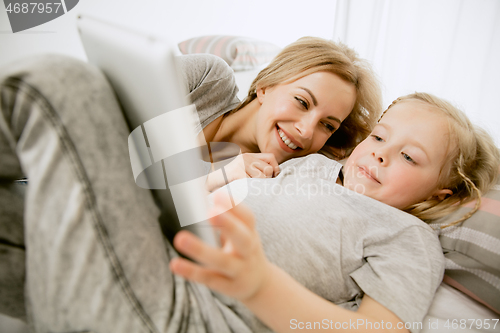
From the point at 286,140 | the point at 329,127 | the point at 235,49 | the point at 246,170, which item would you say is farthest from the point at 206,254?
the point at 235,49

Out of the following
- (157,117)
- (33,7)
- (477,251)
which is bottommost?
(477,251)

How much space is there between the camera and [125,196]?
1.19 ft

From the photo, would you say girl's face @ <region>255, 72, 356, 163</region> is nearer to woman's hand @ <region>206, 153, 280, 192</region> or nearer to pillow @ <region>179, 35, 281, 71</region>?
woman's hand @ <region>206, 153, 280, 192</region>

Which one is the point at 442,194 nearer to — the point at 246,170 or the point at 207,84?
the point at 246,170

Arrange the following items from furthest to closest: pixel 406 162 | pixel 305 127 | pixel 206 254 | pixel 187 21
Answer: pixel 187 21, pixel 305 127, pixel 406 162, pixel 206 254

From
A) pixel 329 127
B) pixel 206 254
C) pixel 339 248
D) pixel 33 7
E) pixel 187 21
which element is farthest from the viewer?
pixel 187 21

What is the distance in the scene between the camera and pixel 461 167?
2.36ft

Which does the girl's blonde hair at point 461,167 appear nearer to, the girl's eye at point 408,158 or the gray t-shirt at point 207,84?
the girl's eye at point 408,158

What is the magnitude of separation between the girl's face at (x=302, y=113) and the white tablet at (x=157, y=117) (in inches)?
24.6

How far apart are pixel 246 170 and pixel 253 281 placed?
477 mm

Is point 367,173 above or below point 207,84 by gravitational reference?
below

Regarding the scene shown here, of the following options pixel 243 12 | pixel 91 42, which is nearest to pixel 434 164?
pixel 91 42

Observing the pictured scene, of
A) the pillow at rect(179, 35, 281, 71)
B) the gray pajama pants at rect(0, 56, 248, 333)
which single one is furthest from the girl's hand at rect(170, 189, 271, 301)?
the pillow at rect(179, 35, 281, 71)

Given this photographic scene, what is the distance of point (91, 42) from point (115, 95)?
119 millimetres
